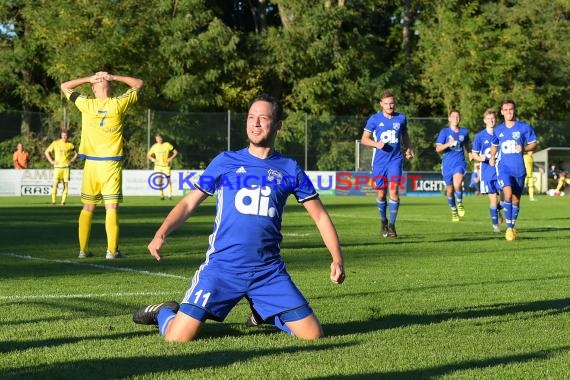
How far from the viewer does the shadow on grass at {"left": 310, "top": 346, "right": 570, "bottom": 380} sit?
566 centimetres

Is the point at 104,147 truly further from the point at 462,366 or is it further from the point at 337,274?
the point at 462,366

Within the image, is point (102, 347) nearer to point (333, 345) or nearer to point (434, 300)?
point (333, 345)

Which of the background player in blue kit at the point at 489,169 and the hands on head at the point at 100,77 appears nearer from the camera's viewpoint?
the hands on head at the point at 100,77

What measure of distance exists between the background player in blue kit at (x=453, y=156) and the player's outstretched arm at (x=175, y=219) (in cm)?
1523

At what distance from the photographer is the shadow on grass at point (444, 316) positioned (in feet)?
24.1

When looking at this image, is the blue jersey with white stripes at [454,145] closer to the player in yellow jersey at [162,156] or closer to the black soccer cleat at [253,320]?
the player in yellow jersey at [162,156]

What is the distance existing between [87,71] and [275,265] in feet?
129

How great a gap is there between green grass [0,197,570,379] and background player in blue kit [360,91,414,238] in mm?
993

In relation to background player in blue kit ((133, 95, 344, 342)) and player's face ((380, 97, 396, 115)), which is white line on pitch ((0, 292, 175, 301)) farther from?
player's face ((380, 97, 396, 115))

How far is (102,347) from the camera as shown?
643 cm

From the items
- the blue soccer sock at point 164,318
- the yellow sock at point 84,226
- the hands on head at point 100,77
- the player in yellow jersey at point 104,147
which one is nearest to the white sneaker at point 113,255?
the player in yellow jersey at point 104,147

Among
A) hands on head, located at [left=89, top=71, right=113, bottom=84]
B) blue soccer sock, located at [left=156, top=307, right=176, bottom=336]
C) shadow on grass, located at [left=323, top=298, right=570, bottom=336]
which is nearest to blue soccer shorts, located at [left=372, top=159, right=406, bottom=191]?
hands on head, located at [left=89, top=71, right=113, bottom=84]

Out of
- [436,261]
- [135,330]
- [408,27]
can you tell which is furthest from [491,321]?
[408,27]

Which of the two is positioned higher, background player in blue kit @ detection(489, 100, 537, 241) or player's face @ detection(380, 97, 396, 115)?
player's face @ detection(380, 97, 396, 115)
